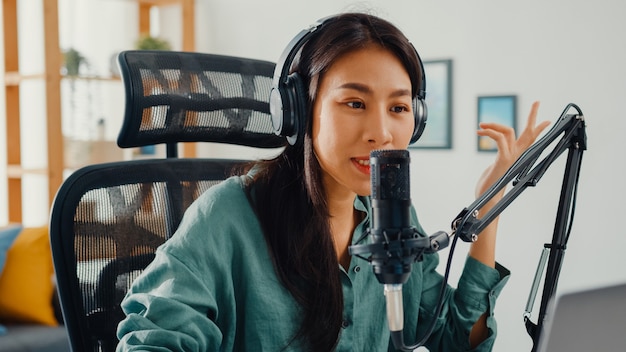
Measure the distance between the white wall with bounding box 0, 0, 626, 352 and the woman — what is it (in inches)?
43.4

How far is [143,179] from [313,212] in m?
0.39

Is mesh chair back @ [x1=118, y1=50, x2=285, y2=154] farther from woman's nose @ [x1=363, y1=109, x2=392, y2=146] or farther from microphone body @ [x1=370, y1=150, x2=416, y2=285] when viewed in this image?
microphone body @ [x1=370, y1=150, x2=416, y2=285]

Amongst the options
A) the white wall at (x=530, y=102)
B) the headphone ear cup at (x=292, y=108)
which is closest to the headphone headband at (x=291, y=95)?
the headphone ear cup at (x=292, y=108)

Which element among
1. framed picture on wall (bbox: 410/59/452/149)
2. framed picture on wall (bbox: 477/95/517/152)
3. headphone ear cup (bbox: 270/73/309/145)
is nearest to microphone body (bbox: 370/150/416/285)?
headphone ear cup (bbox: 270/73/309/145)

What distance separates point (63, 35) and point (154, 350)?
2.96 meters

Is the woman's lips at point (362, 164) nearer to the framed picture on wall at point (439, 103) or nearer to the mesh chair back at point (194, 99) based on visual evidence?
the mesh chair back at point (194, 99)

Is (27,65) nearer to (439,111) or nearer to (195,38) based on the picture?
(195,38)

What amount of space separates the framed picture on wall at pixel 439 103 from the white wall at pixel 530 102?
30 mm

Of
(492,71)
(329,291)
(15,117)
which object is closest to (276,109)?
(329,291)

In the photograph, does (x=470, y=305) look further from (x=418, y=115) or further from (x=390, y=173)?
(x=390, y=173)

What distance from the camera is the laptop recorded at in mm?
551

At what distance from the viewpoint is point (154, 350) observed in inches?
37.6

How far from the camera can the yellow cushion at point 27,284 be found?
295 cm

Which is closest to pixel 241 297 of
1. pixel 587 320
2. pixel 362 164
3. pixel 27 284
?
pixel 362 164
